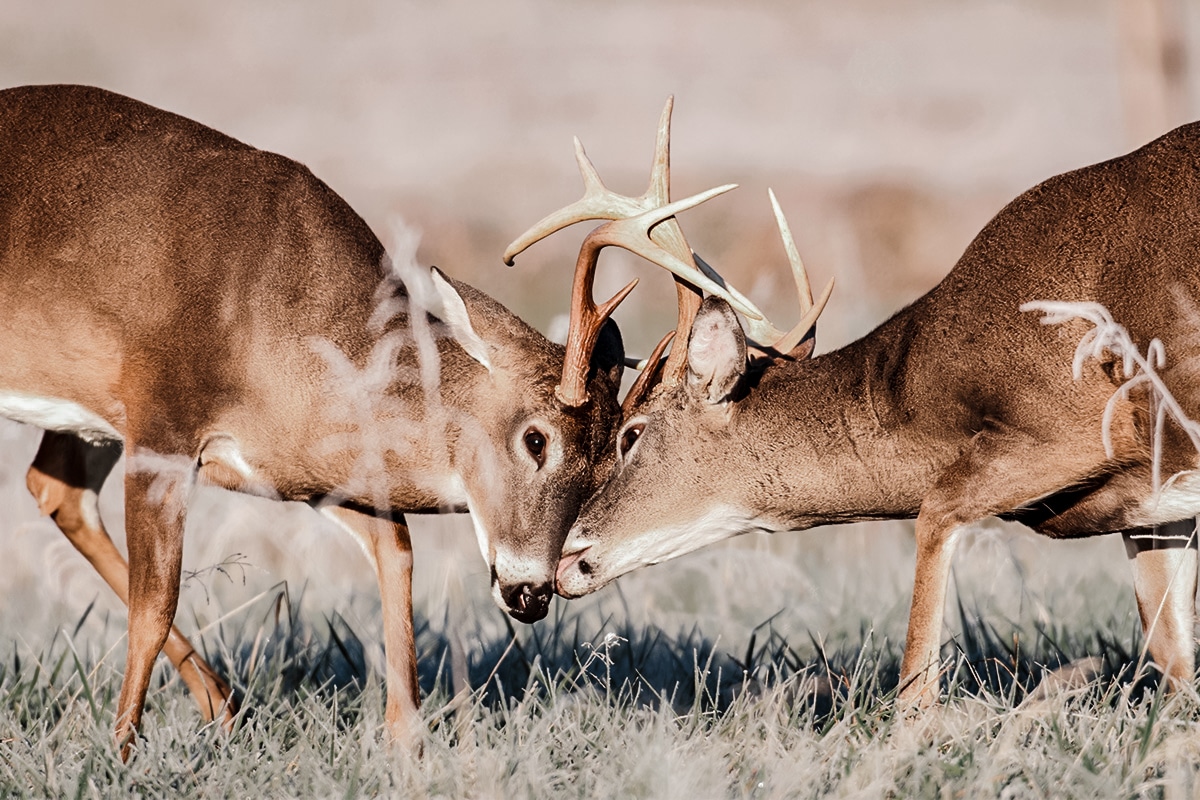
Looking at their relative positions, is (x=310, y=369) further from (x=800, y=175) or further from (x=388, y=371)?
(x=800, y=175)

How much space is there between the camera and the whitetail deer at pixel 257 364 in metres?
6.17

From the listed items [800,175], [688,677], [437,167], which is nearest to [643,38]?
[437,167]

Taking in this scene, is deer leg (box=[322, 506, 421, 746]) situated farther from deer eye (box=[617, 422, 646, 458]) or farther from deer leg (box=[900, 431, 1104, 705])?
deer leg (box=[900, 431, 1104, 705])

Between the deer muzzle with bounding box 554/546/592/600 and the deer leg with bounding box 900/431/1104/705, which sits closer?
the deer leg with bounding box 900/431/1104/705

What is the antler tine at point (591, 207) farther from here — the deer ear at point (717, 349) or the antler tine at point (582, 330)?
the deer ear at point (717, 349)

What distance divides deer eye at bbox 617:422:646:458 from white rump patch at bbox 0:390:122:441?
181 cm

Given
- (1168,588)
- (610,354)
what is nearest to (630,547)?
(610,354)

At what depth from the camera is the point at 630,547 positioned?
6.40 m

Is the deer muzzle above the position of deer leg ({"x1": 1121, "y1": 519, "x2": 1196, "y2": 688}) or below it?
above

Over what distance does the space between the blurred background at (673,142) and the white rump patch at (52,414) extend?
0.79m

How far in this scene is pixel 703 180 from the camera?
27234 mm

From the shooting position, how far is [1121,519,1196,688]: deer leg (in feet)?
20.0

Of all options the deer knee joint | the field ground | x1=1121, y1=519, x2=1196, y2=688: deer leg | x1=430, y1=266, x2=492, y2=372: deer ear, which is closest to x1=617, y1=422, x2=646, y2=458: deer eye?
x1=430, y1=266, x2=492, y2=372: deer ear

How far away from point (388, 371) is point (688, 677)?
161 centimetres
